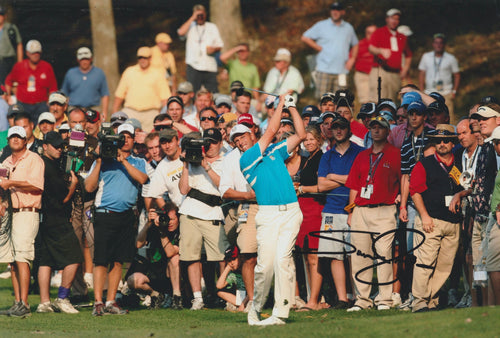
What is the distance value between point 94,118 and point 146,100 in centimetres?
365

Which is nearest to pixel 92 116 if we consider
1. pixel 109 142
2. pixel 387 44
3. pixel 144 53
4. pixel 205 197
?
pixel 109 142

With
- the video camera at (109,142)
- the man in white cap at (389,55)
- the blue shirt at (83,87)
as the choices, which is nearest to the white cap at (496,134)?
the video camera at (109,142)

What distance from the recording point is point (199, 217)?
44.3ft

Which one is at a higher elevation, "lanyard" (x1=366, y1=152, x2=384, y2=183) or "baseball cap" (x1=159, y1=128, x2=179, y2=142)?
"baseball cap" (x1=159, y1=128, x2=179, y2=142)

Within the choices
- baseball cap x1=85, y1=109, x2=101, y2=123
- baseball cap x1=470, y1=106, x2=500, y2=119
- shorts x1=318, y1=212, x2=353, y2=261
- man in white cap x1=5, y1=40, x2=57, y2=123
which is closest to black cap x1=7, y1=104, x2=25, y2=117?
baseball cap x1=85, y1=109, x2=101, y2=123

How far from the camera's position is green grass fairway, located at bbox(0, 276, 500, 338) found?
991cm

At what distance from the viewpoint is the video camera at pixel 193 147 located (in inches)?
515

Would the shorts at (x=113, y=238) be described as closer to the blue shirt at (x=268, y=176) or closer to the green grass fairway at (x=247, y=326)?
the green grass fairway at (x=247, y=326)

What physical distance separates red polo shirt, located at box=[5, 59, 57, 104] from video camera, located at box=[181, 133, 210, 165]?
24.4 feet

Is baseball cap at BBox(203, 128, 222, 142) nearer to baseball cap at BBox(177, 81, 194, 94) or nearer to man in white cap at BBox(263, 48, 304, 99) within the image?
baseball cap at BBox(177, 81, 194, 94)

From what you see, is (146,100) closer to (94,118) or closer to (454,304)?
(94,118)

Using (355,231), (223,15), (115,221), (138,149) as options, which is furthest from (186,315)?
(223,15)

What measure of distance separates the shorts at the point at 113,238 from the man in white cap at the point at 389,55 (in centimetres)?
782

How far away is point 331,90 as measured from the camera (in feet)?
65.2
